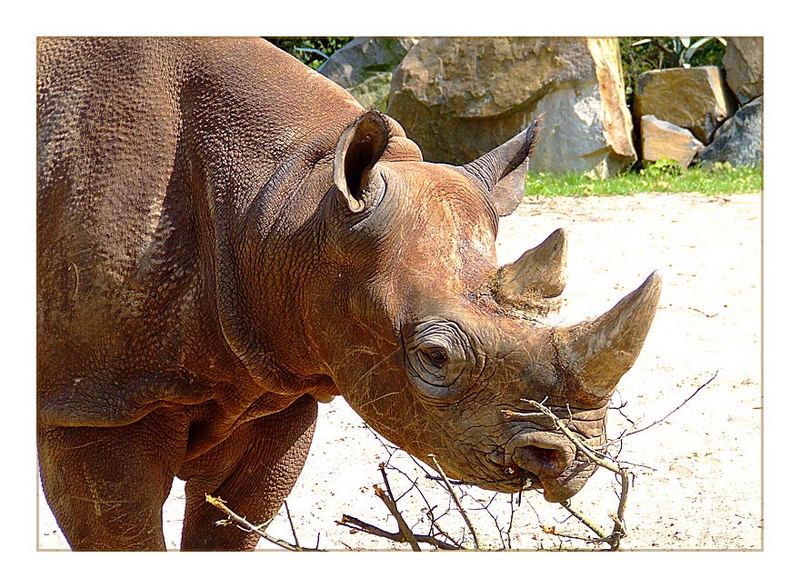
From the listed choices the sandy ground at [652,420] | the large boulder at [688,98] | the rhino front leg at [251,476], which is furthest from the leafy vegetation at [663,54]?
the rhino front leg at [251,476]

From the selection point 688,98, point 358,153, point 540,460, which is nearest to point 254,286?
point 358,153

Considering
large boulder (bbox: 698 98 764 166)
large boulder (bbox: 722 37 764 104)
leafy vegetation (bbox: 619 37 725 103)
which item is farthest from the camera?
leafy vegetation (bbox: 619 37 725 103)

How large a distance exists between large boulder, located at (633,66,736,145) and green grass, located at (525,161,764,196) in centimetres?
111

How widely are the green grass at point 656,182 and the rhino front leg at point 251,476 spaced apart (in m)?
5.40

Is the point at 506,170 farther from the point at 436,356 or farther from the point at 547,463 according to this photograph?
the point at 547,463

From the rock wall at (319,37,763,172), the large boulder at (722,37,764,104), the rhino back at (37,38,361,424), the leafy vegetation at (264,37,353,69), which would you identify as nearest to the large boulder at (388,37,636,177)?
the rock wall at (319,37,763,172)

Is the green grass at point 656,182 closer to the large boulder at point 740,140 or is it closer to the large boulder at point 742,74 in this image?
the large boulder at point 740,140

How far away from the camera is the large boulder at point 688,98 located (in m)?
11.9

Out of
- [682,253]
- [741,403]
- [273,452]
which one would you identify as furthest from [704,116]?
[273,452]

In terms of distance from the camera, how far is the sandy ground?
6.00 m

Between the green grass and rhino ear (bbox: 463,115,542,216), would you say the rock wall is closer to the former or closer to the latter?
the green grass

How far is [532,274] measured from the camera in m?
3.64
